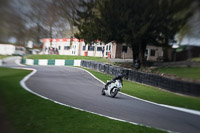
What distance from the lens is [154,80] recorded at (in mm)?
1375

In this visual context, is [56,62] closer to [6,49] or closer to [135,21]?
[6,49]

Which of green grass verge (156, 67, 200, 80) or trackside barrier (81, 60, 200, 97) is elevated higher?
green grass verge (156, 67, 200, 80)

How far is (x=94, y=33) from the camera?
1.64 m

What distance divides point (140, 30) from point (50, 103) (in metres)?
7.30

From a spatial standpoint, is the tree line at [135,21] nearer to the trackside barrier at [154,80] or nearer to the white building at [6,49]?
the trackside barrier at [154,80]

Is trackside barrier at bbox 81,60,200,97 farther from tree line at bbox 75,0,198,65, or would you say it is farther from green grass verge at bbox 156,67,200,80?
tree line at bbox 75,0,198,65

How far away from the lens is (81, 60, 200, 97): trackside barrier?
1.00 m

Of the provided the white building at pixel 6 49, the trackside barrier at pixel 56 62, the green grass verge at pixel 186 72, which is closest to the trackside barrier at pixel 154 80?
the green grass verge at pixel 186 72

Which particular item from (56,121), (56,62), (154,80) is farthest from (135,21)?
(56,121)

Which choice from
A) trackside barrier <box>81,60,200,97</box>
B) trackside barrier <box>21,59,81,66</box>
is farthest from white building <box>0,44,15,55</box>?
trackside barrier <box>81,60,200,97</box>

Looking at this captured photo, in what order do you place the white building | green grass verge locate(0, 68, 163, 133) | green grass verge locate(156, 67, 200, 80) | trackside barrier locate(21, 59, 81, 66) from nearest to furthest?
green grass verge locate(156, 67, 200, 80) < the white building < trackside barrier locate(21, 59, 81, 66) < green grass verge locate(0, 68, 163, 133)

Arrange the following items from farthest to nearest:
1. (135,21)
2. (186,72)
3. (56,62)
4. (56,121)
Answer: (56,121)
(56,62)
(135,21)
(186,72)

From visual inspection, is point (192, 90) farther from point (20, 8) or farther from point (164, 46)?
point (20, 8)

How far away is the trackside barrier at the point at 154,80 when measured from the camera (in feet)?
3.27
